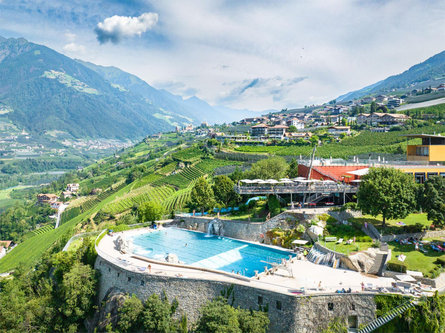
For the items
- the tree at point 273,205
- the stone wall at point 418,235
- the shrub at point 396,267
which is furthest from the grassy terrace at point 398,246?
the tree at point 273,205

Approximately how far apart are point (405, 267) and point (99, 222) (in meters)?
63.8

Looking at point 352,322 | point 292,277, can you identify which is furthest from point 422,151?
point 352,322

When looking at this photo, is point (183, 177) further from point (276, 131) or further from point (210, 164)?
point (276, 131)

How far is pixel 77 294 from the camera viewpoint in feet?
97.9

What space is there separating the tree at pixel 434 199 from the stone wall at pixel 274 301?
1140 centimetres

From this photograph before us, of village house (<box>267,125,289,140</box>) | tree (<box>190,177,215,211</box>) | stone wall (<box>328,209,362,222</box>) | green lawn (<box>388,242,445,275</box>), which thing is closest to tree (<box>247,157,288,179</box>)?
tree (<box>190,177,215,211</box>)

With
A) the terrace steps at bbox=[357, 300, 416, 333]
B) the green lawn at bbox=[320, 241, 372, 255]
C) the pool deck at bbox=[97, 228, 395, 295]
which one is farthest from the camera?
the green lawn at bbox=[320, 241, 372, 255]

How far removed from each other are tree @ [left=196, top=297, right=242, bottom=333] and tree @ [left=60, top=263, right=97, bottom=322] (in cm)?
1427

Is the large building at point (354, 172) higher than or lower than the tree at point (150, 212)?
higher

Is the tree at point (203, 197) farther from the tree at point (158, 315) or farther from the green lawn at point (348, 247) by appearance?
the tree at point (158, 315)

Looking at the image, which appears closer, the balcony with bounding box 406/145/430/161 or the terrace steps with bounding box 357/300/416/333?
the terrace steps with bounding box 357/300/416/333

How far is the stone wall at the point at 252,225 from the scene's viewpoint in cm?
3419

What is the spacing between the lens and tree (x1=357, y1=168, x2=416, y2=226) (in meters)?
28.1

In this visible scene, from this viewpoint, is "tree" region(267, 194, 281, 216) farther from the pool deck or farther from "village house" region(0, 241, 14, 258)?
"village house" region(0, 241, 14, 258)
